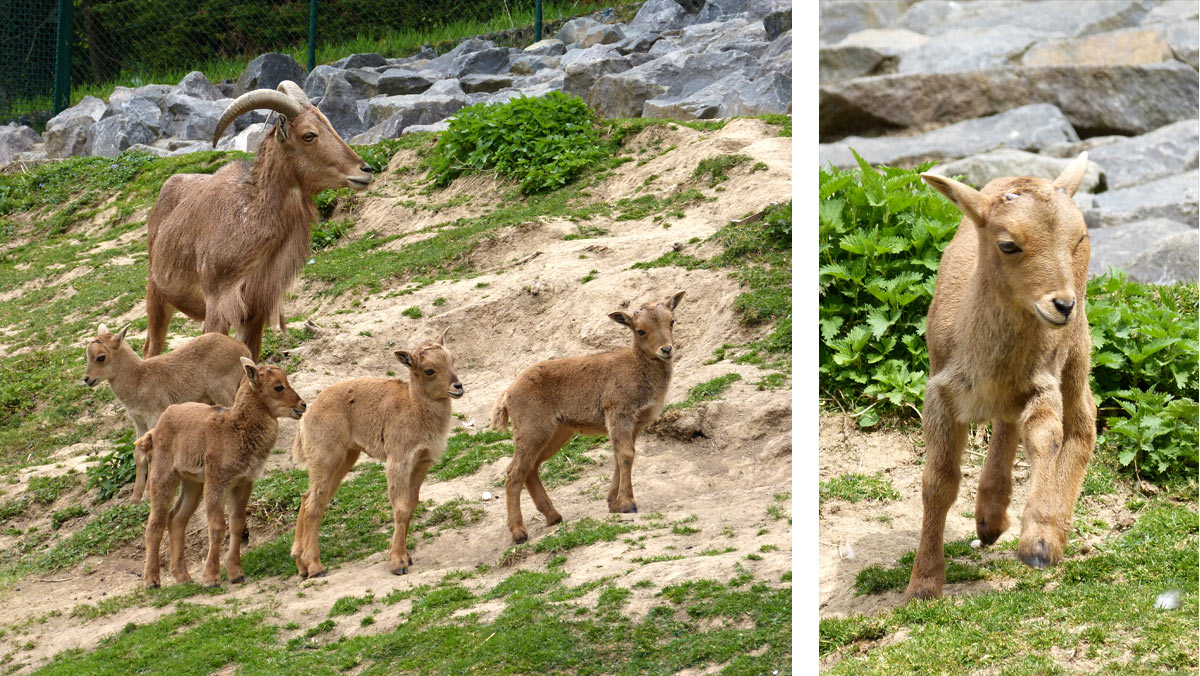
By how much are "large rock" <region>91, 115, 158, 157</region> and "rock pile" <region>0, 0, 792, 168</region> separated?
0.08 feet

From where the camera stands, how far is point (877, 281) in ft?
22.5

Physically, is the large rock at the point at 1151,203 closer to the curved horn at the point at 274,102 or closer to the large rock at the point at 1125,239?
the large rock at the point at 1125,239

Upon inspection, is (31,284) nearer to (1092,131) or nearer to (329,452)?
(329,452)

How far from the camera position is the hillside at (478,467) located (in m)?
5.65

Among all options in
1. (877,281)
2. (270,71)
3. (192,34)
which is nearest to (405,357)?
(877,281)

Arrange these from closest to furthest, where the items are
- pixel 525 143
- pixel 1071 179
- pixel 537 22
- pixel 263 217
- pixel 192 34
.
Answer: pixel 1071 179
pixel 263 217
pixel 525 143
pixel 537 22
pixel 192 34

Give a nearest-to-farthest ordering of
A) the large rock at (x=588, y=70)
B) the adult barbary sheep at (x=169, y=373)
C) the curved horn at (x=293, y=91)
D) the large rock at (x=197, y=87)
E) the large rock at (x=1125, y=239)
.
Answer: the large rock at (x=1125, y=239) < the adult barbary sheep at (x=169, y=373) < the curved horn at (x=293, y=91) < the large rock at (x=588, y=70) < the large rock at (x=197, y=87)

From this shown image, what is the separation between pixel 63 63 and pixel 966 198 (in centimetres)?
2147

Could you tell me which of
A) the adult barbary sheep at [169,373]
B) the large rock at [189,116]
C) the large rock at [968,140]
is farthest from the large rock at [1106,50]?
the large rock at [189,116]

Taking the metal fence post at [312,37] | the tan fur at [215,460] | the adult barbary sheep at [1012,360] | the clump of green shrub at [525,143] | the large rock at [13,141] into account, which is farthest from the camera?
the large rock at [13,141]

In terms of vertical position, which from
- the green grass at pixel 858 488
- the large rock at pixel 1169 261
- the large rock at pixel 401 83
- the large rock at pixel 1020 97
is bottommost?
the green grass at pixel 858 488

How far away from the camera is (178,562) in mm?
7367

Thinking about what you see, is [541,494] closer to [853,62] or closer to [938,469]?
[938,469]

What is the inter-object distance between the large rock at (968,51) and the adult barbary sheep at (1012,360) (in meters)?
2.69
